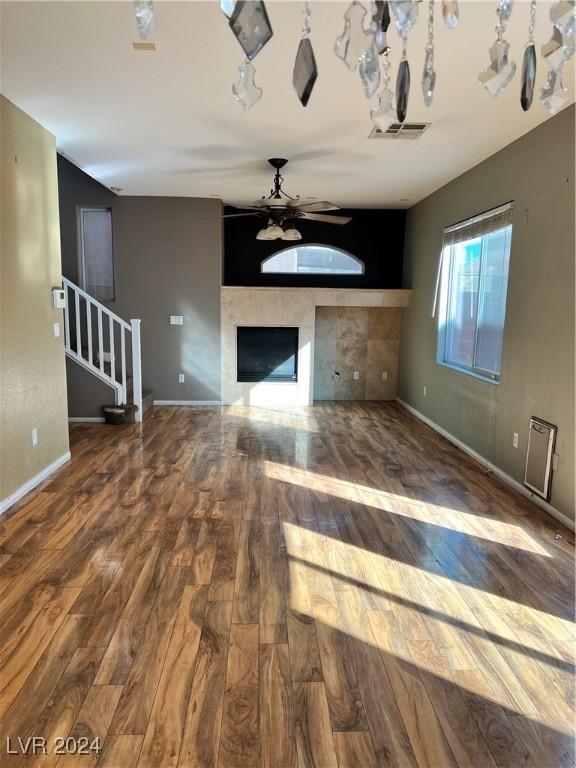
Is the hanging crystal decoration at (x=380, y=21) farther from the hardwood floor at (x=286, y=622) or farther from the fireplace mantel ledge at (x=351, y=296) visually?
the fireplace mantel ledge at (x=351, y=296)

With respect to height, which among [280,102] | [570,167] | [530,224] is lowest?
[530,224]

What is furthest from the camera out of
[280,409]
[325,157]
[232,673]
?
[280,409]

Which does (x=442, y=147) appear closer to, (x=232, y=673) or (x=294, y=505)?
(x=294, y=505)

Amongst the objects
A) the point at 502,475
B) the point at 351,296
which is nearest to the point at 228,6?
the point at 502,475

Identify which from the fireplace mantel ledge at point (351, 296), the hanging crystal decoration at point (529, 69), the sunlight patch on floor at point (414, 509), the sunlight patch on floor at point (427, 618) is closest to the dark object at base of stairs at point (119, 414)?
the fireplace mantel ledge at point (351, 296)

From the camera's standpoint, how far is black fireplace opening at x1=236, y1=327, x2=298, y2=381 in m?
7.56

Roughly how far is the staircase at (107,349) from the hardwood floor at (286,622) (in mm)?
2085

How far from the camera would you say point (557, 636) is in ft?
7.73

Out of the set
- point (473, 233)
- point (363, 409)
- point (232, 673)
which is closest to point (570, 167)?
point (473, 233)

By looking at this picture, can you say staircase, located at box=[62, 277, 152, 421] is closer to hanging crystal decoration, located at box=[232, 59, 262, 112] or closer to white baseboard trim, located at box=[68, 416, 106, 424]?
white baseboard trim, located at box=[68, 416, 106, 424]

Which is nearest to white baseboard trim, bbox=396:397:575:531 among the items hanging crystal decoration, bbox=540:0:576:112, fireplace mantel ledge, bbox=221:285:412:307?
fireplace mantel ledge, bbox=221:285:412:307

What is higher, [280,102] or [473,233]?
[280,102]

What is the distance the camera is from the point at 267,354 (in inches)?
300

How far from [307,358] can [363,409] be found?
1105 millimetres
